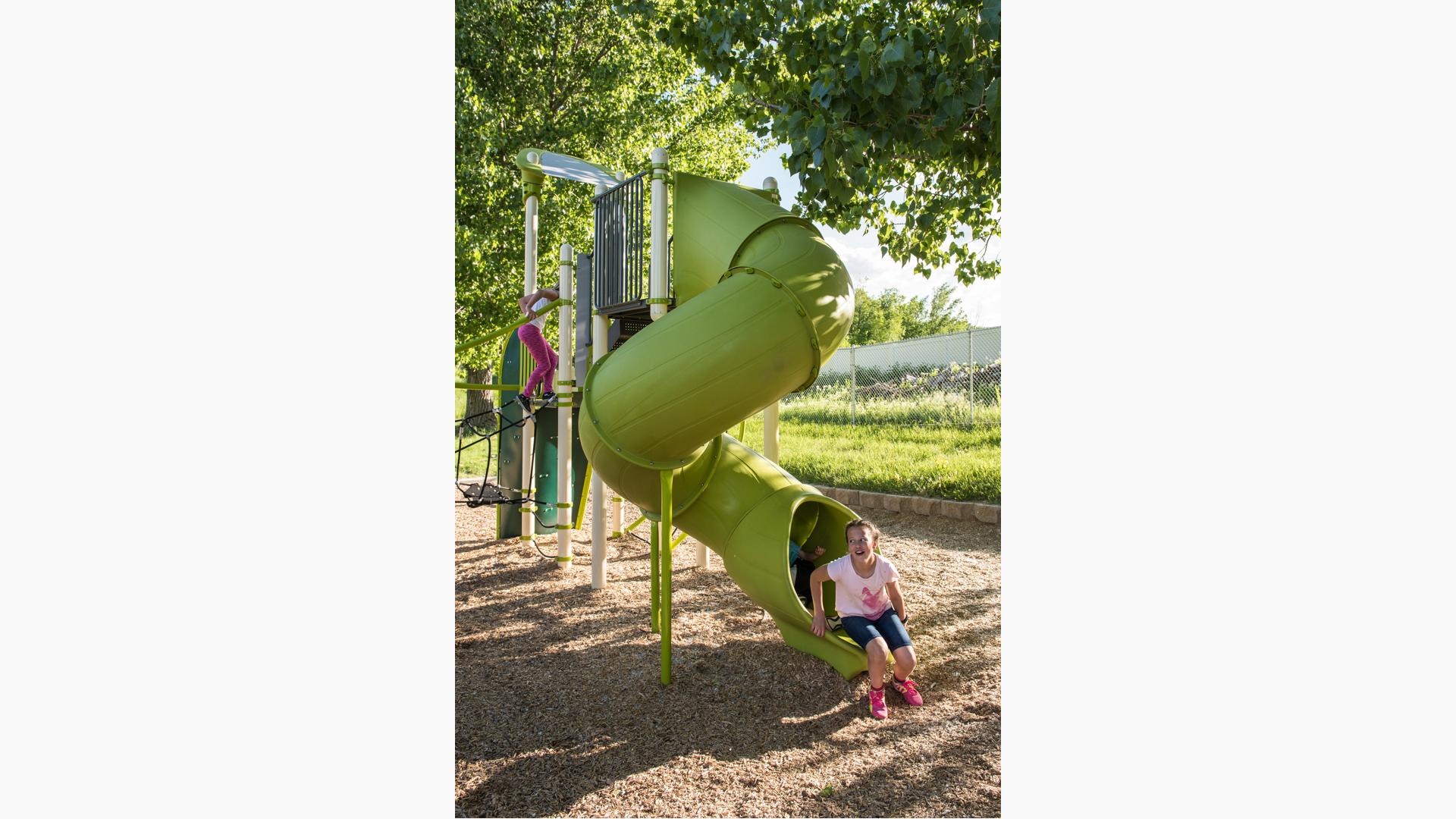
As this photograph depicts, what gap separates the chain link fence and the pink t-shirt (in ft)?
29.7

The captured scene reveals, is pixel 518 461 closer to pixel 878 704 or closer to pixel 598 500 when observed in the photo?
pixel 598 500

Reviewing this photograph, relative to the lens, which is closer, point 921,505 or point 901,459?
point 921,505

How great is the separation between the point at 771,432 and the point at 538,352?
223 cm

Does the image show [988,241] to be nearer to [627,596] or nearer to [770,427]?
[770,427]

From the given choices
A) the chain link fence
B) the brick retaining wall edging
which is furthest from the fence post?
the brick retaining wall edging

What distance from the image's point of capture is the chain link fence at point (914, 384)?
1312cm

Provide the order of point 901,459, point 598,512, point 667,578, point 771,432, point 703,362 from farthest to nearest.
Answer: point 901,459 → point 771,432 → point 598,512 → point 667,578 → point 703,362

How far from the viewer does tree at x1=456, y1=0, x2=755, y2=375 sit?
1022 cm

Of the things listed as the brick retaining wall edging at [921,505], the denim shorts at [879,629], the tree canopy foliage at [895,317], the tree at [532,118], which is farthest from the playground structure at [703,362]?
the tree canopy foliage at [895,317]

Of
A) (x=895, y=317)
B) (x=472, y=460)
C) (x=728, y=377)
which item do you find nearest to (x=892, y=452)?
(x=728, y=377)

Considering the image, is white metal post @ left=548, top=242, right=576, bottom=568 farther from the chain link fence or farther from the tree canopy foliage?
the tree canopy foliage

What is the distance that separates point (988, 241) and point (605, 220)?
11.6ft

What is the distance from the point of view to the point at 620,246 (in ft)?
17.8

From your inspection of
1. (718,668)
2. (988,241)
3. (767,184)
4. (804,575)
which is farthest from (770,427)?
(988,241)
